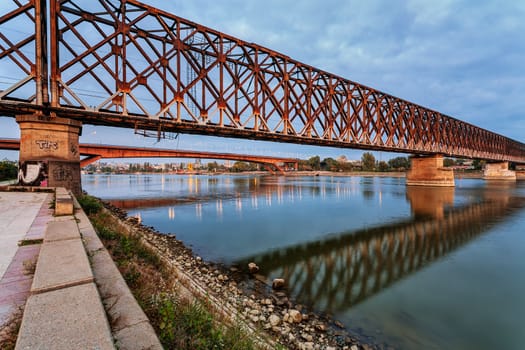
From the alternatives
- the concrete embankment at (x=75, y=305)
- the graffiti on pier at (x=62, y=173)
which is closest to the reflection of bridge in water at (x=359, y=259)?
the concrete embankment at (x=75, y=305)

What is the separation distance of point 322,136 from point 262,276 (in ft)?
118

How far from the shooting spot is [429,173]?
211 ft

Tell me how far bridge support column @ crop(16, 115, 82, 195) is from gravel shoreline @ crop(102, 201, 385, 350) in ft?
39.6

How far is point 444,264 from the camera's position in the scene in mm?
13094

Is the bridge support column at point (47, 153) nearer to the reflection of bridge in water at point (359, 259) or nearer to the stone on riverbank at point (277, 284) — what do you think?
the reflection of bridge in water at point (359, 259)

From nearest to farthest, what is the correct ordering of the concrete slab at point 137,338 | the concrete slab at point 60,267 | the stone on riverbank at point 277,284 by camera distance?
the concrete slab at point 137,338 < the concrete slab at point 60,267 < the stone on riverbank at point 277,284

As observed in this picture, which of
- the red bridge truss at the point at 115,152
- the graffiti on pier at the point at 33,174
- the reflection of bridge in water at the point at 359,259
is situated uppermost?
the red bridge truss at the point at 115,152

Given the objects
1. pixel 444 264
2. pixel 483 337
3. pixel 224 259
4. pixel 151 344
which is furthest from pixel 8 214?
pixel 444 264

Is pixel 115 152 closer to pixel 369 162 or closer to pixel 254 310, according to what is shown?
pixel 254 310

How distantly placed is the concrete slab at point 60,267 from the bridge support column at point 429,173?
7278cm

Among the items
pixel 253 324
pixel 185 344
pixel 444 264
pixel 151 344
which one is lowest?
pixel 444 264

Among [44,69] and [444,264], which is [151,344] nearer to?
[444,264]

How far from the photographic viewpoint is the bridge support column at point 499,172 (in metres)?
98.2

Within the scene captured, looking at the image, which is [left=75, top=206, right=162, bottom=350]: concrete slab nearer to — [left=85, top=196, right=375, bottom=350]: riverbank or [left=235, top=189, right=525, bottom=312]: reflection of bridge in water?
[left=85, top=196, right=375, bottom=350]: riverbank
